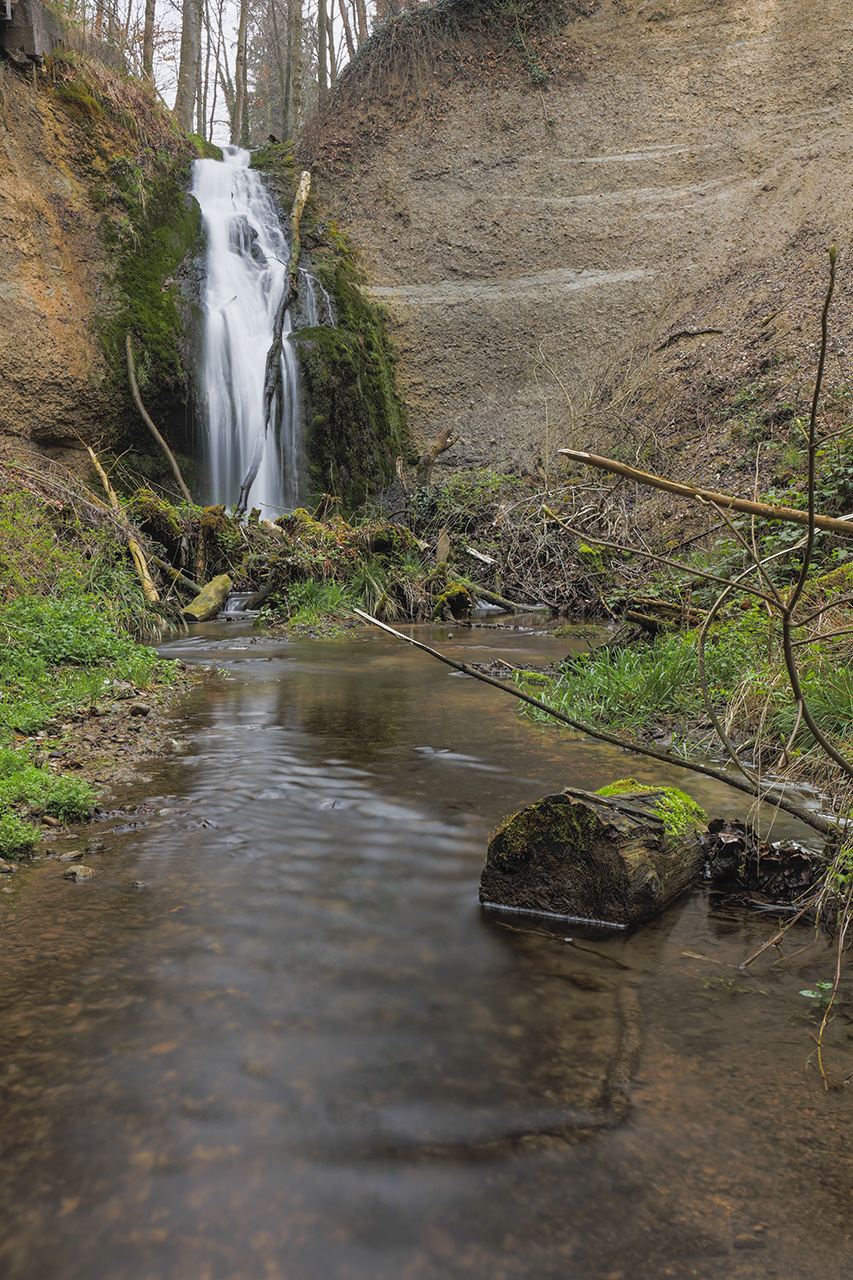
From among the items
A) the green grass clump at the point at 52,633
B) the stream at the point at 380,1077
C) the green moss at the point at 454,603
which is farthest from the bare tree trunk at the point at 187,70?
the stream at the point at 380,1077

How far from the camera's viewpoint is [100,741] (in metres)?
4.64

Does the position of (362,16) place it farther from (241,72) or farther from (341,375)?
(341,375)

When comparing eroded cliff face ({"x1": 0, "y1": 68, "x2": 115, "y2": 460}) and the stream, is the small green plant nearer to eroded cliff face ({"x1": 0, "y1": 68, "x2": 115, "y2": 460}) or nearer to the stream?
the stream

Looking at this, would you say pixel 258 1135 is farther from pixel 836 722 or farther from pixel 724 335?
pixel 724 335

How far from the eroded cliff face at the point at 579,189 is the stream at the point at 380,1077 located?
49.7 feet

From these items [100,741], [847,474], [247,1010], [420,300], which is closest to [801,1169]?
[247,1010]

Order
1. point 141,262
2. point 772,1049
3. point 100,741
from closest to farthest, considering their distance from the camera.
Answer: point 772,1049
point 100,741
point 141,262

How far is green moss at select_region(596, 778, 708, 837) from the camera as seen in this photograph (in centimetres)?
293

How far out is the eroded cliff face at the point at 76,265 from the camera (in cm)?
1194

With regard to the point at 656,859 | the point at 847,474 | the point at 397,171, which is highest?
the point at 397,171

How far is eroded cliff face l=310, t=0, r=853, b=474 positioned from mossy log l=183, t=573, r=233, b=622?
8685 millimetres

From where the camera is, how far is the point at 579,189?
19.7m

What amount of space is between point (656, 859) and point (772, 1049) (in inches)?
32.5

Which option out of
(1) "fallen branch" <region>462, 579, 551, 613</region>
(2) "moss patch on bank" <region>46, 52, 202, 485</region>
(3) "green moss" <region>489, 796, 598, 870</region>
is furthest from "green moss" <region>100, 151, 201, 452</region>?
(3) "green moss" <region>489, 796, 598, 870</region>
